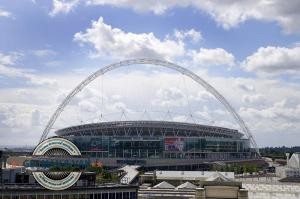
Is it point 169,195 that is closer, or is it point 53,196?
point 53,196

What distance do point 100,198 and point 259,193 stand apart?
24539mm

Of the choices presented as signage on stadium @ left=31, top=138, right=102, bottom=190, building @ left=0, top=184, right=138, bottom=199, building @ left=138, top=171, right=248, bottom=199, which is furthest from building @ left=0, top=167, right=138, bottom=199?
building @ left=138, top=171, right=248, bottom=199

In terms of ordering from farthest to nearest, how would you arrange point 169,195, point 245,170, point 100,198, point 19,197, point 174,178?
point 245,170 < point 174,178 < point 169,195 < point 100,198 < point 19,197

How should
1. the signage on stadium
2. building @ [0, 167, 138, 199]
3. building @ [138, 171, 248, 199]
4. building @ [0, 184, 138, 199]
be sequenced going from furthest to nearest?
1. the signage on stadium
2. building @ [0, 167, 138, 199]
3. building @ [0, 184, 138, 199]
4. building @ [138, 171, 248, 199]

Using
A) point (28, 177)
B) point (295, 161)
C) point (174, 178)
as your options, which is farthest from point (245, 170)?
point (28, 177)

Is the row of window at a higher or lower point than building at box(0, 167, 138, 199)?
lower

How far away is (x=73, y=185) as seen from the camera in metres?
68.3

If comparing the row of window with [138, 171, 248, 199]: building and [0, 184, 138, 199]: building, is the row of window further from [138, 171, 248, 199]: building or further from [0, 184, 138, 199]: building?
[138, 171, 248, 199]: building

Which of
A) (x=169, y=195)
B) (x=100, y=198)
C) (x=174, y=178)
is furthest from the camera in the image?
(x=174, y=178)

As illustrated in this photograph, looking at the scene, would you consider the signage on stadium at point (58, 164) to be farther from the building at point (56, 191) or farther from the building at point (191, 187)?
the building at point (191, 187)

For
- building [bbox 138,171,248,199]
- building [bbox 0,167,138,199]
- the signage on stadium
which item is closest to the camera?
building [bbox 138,171,248,199]

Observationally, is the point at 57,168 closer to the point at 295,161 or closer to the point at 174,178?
the point at 174,178

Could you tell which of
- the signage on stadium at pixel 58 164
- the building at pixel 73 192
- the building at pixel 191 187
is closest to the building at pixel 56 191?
the building at pixel 73 192

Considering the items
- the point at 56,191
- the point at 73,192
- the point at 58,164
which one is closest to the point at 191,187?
the point at 58,164
